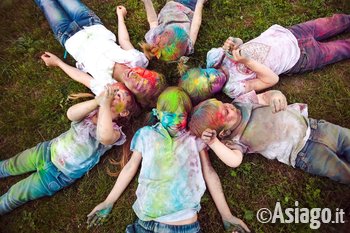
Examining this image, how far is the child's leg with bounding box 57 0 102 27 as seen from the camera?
4711mm

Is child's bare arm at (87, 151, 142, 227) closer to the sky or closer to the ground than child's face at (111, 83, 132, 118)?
closer to the ground

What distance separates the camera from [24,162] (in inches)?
168

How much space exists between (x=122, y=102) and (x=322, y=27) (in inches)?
97.5

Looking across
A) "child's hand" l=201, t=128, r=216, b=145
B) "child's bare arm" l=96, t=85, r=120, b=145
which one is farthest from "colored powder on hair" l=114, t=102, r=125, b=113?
"child's hand" l=201, t=128, r=216, b=145

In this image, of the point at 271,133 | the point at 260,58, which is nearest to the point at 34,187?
the point at 271,133

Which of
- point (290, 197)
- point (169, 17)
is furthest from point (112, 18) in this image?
point (290, 197)

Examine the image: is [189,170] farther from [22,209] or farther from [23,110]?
[23,110]

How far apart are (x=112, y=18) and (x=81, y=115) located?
1.71 metres

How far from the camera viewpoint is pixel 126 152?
14.0 feet

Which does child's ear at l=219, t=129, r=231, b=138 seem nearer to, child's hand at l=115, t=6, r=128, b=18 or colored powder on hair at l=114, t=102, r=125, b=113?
colored powder on hair at l=114, t=102, r=125, b=113

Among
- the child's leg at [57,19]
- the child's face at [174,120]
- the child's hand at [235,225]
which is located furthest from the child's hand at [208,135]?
the child's leg at [57,19]

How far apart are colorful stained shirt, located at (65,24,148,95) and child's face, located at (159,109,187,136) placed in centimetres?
93

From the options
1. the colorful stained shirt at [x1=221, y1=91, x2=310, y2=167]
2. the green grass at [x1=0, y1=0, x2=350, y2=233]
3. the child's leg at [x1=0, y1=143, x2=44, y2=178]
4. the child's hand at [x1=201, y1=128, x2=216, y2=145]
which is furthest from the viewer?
the child's leg at [x1=0, y1=143, x2=44, y2=178]

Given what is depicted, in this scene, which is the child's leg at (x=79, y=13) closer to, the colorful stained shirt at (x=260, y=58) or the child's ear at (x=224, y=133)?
the colorful stained shirt at (x=260, y=58)
